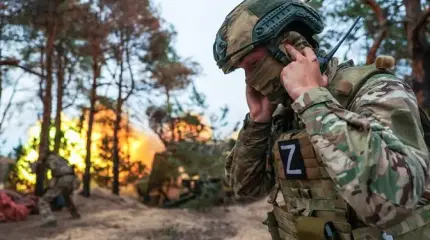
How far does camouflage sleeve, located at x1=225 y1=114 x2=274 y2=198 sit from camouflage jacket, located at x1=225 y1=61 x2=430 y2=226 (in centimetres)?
59


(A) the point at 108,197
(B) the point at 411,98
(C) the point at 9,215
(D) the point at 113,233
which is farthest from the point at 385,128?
(A) the point at 108,197

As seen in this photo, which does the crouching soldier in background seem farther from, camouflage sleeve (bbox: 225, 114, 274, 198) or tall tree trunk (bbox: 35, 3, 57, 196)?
camouflage sleeve (bbox: 225, 114, 274, 198)

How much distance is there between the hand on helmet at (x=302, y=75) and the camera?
142 cm

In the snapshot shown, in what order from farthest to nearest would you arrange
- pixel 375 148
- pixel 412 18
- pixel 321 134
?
pixel 412 18 < pixel 321 134 < pixel 375 148

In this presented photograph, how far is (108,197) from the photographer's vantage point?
1432 cm

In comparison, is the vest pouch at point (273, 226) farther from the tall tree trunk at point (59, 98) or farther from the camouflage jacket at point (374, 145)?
the tall tree trunk at point (59, 98)

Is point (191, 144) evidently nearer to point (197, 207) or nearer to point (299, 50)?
point (197, 207)

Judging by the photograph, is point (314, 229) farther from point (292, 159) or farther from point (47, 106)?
point (47, 106)

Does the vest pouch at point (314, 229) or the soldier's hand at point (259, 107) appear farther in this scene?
the soldier's hand at point (259, 107)

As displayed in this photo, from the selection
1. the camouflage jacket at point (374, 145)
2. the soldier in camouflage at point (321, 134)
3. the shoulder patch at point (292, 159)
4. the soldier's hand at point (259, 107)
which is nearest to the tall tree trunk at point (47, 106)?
the soldier's hand at point (259, 107)

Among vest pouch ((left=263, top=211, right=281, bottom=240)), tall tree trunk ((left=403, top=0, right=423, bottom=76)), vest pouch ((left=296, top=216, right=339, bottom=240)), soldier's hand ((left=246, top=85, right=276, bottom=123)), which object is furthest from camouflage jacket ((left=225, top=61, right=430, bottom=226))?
tall tree trunk ((left=403, top=0, right=423, bottom=76))

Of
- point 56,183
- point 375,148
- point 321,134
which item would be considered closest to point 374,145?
point 375,148

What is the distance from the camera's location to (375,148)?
1216mm

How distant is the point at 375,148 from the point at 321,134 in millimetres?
156
